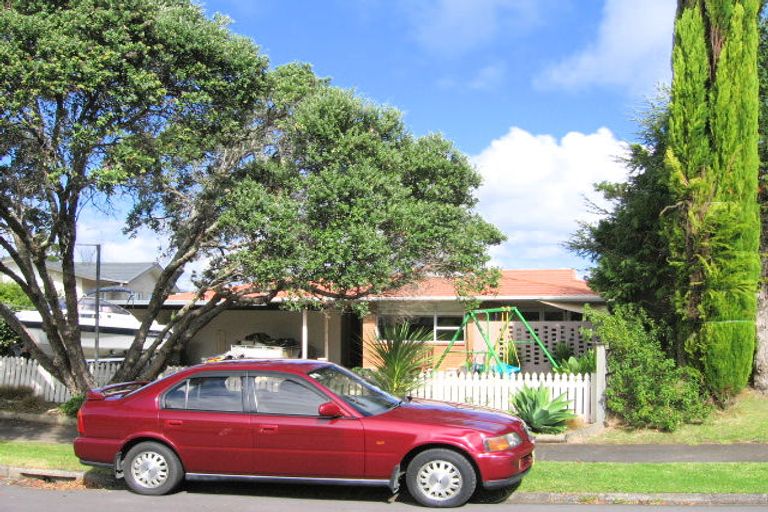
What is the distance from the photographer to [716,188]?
12.1 m

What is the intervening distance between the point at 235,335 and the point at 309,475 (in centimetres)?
1755

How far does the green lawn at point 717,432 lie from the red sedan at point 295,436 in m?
4.39

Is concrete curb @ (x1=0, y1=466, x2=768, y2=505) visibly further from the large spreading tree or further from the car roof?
the large spreading tree

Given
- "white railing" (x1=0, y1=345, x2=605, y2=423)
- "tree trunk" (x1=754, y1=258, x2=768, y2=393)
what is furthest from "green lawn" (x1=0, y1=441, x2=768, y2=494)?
"tree trunk" (x1=754, y1=258, x2=768, y2=393)

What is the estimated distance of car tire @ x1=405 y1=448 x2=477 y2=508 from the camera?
7.22 meters

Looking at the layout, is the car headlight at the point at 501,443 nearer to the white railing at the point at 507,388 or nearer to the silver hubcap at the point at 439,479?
the silver hubcap at the point at 439,479

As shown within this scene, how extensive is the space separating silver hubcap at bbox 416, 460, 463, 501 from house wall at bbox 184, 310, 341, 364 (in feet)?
54.3

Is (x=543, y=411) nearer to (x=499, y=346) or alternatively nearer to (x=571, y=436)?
(x=571, y=436)

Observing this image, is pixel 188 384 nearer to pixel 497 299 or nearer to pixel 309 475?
pixel 309 475

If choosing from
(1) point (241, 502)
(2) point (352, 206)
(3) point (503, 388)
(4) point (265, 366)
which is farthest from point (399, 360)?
(1) point (241, 502)

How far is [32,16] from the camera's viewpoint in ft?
34.0

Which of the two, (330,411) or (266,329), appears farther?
(266,329)

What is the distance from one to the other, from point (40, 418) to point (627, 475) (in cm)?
1119

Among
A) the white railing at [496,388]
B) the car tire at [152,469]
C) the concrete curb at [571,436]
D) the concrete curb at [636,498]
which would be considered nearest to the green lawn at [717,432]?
the concrete curb at [571,436]
